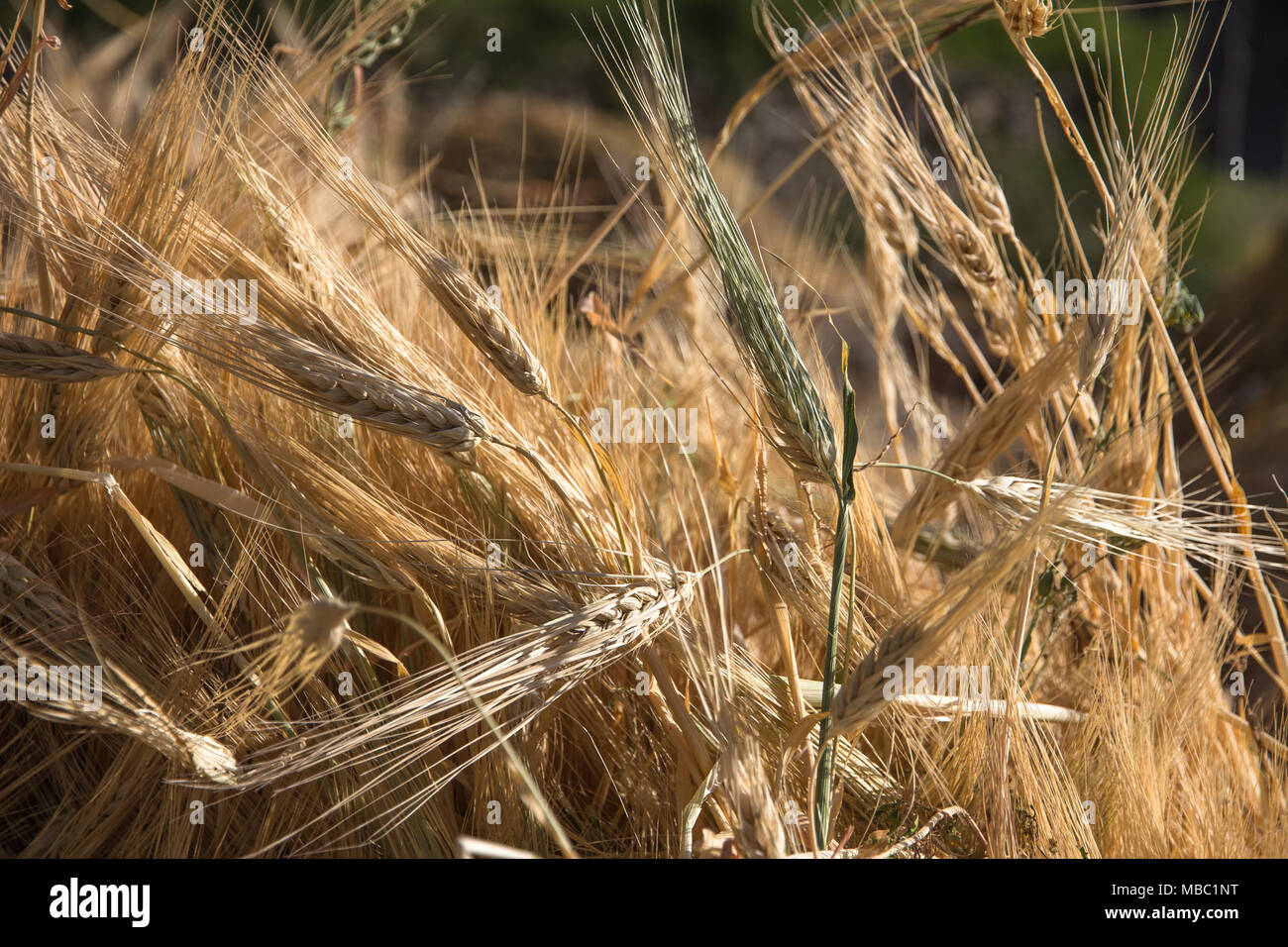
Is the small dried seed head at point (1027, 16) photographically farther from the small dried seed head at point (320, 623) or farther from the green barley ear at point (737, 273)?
the small dried seed head at point (320, 623)

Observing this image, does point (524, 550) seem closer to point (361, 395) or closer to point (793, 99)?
point (361, 395)

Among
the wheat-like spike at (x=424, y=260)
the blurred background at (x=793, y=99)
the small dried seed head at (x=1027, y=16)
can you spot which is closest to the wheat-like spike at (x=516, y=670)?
the wheat-like spike at (x=424, y=260)

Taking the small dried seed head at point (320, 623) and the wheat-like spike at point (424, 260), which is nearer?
the small dried seed head at point (320, 623)

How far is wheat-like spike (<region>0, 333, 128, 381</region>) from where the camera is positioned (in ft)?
1.46

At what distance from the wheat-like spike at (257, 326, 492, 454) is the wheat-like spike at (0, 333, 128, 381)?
0.10 m

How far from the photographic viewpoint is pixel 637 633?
1.33 feet

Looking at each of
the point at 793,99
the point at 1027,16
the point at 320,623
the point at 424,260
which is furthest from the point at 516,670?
the point at 793,99

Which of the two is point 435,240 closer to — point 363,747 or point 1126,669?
point 363,747

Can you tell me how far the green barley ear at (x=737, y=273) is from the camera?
0.40 m

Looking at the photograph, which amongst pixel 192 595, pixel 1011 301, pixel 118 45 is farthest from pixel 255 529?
pixel 118 45

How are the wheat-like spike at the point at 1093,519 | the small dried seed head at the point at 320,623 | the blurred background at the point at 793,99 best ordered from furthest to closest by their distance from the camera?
1. the blurred background at the point at 793,99
2. the wheat-like spike at the point at 1093,519
3. the small dried seed head at the point at 320,623

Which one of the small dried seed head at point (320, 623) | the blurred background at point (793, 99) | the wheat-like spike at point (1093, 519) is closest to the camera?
the small dried seed head at point (320, 623)

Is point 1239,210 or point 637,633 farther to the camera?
point 1239,210
